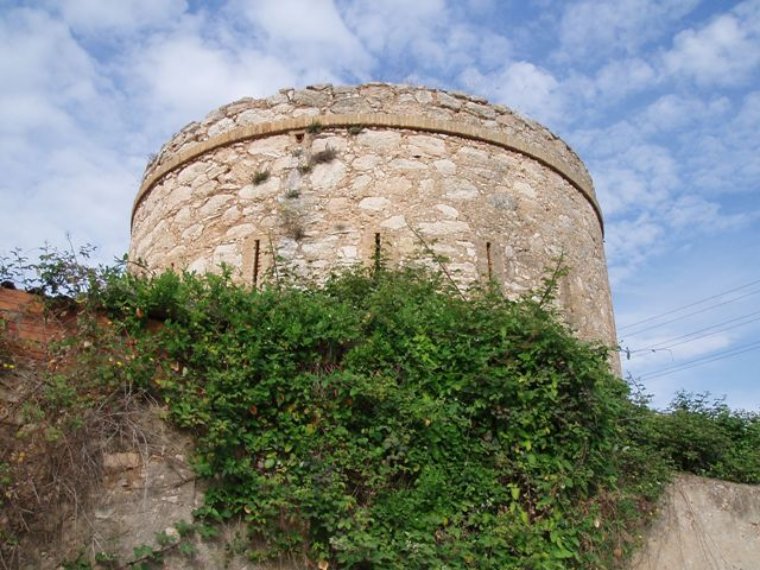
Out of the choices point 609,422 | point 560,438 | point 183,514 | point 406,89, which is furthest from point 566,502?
point 406,89

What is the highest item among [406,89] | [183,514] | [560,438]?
[406,89]

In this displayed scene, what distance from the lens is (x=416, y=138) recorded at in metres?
7.43

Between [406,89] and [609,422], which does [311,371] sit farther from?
[406,89]

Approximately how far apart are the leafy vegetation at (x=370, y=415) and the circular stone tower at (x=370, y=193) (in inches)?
65.2

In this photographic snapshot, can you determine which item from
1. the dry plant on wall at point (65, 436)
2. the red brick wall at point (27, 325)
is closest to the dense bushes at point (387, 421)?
the dry plant on wall at point (65, 436)

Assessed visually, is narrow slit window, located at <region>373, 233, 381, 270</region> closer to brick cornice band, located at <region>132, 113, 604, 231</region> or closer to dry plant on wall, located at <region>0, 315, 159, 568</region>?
brick cornice band, located at <region>132, 113, 604, 231</region>

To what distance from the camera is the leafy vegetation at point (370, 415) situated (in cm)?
435

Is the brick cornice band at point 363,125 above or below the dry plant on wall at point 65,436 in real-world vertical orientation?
above

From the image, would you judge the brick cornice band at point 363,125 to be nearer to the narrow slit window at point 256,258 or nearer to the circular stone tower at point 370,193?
the circular stone tower at point 370,193

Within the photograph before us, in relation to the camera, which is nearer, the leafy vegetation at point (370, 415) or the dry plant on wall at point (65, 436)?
the dry plant on wall at point (65, 436)

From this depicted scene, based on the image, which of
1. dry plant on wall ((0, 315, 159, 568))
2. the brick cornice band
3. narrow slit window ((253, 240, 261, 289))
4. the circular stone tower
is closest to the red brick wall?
dry plant on wall ((0, 315, 159, 568))

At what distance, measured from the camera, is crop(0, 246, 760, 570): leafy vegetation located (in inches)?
→ 171

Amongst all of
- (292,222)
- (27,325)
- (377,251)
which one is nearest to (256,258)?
(292,222)

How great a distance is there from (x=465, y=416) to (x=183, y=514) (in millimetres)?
1809
